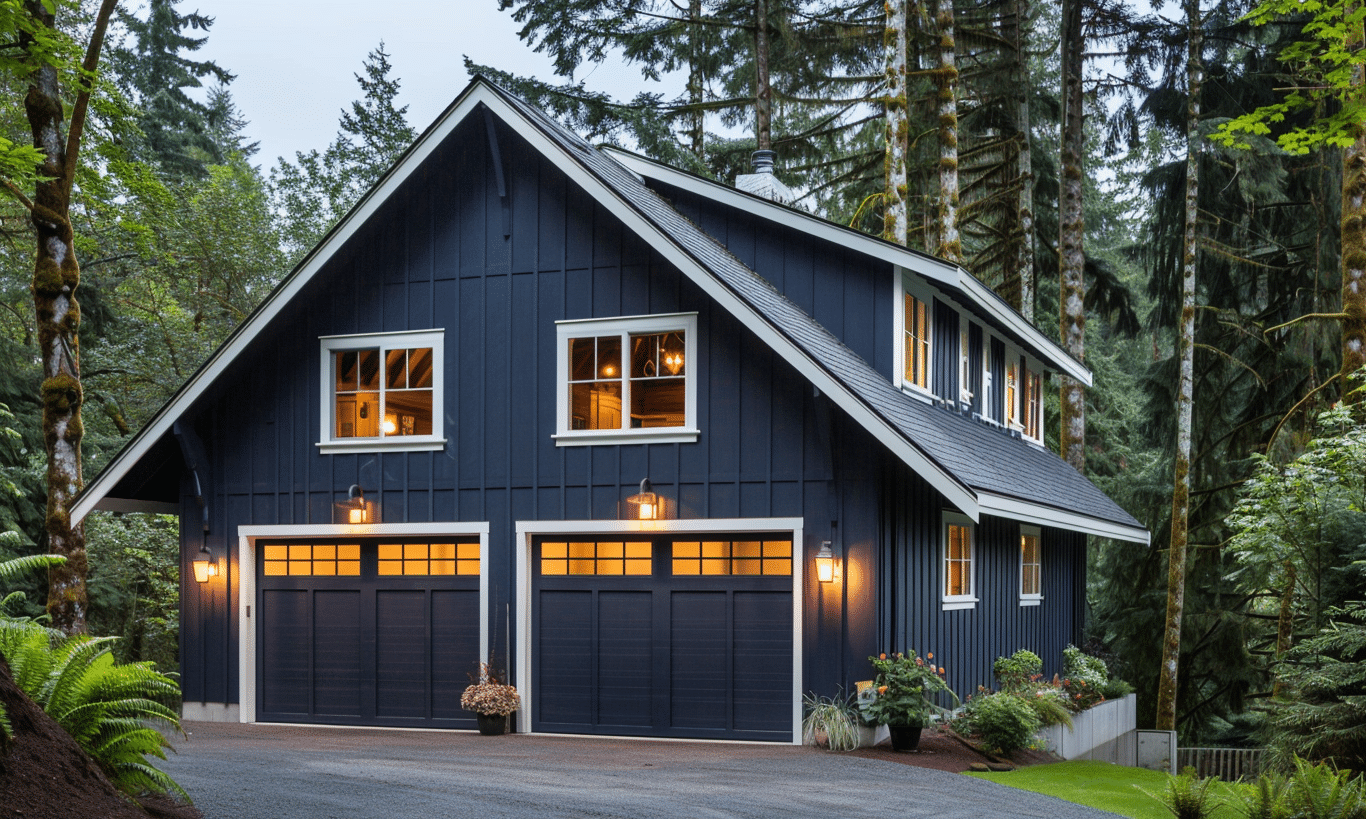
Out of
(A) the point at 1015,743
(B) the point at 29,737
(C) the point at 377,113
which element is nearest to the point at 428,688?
(A) the point at 1015,743

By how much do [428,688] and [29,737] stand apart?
7892 mm

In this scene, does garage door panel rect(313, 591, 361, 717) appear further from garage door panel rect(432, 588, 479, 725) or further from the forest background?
the forest background

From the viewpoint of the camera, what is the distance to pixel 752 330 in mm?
12219

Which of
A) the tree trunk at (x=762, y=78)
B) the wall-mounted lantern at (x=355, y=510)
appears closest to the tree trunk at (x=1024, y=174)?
the tree trunk at (x=762, y=78)

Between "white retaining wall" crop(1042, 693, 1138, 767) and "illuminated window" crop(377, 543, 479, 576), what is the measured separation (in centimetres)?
671

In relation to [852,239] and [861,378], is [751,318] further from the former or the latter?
[852,239]

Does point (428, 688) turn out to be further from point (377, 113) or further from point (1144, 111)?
point (377, 113)

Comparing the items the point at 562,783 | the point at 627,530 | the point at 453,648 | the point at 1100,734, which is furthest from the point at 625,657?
the point at 1100,734

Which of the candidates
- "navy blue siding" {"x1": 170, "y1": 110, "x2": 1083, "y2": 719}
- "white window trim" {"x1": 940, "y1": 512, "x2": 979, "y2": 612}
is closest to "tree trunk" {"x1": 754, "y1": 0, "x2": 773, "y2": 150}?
"navy blue siding" {"x1": 170, "y1": 110, "x2": 1083, "y2": 719}

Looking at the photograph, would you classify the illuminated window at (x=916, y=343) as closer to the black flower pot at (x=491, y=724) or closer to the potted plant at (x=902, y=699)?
the potted plant at (x=902, y=699)

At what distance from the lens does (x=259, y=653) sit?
48.3ft

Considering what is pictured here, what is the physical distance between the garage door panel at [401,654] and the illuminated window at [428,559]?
0.27m

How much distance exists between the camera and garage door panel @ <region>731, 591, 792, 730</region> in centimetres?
1276

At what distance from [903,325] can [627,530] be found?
4092mm
